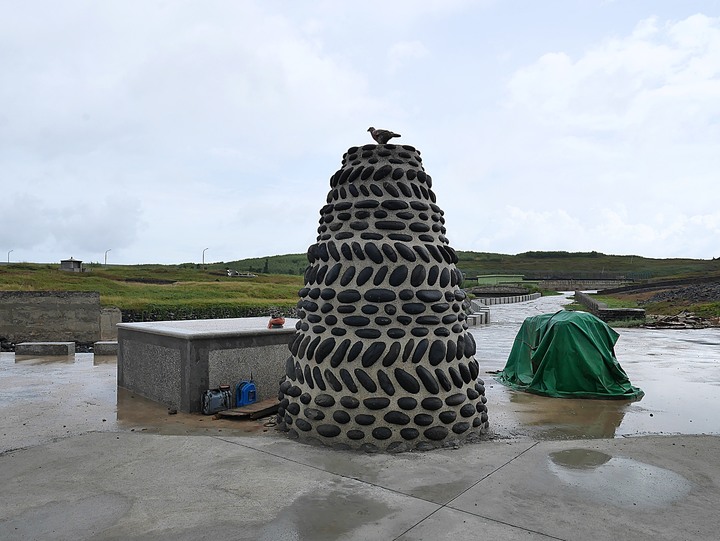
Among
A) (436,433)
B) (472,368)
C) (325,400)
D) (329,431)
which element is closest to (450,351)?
(472,368)

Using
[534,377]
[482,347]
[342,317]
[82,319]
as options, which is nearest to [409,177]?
[342,317]

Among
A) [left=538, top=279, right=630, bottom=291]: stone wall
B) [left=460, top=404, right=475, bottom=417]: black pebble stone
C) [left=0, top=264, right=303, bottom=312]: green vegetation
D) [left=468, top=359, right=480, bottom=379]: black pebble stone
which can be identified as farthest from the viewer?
[left=538, top=279, right=630, bottom=291]: stone wall

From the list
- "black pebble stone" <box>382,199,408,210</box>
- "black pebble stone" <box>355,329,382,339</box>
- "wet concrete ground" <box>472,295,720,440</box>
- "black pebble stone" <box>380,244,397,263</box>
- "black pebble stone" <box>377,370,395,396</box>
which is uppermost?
"black pebble stone" <box>382,199,408,210</box>

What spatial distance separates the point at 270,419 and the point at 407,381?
264 cm

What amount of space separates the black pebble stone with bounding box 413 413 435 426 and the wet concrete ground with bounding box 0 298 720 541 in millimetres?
372

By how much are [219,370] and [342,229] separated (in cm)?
339

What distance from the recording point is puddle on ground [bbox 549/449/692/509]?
4809mm

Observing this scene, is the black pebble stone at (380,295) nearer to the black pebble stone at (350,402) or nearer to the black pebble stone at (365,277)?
the black pebble stone at (365,277)

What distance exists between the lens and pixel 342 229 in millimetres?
6836

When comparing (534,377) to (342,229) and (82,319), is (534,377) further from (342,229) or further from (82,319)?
(82,319)

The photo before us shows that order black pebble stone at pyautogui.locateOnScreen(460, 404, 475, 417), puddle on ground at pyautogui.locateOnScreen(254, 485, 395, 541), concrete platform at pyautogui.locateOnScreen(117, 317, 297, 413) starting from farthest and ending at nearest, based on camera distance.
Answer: concrete platform at pyautogui.locateOnScreen(117, 317, 297, 413), black pebble stone at pyautogui.locateOnScreen(460, 404, 475, 417), puddle on ground at pyautogui.locateOnScreen(254, 485, 395, 541)

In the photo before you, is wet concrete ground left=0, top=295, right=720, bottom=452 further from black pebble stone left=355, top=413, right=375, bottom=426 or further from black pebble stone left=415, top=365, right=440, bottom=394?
black pebble stone left=355, top=413, right=375, bottom=426

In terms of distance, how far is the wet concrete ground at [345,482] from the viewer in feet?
13.7

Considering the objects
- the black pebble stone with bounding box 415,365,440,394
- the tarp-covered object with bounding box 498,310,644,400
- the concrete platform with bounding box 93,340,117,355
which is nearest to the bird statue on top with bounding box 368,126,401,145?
the black pebble stone with bounding box 415,365,440,394
